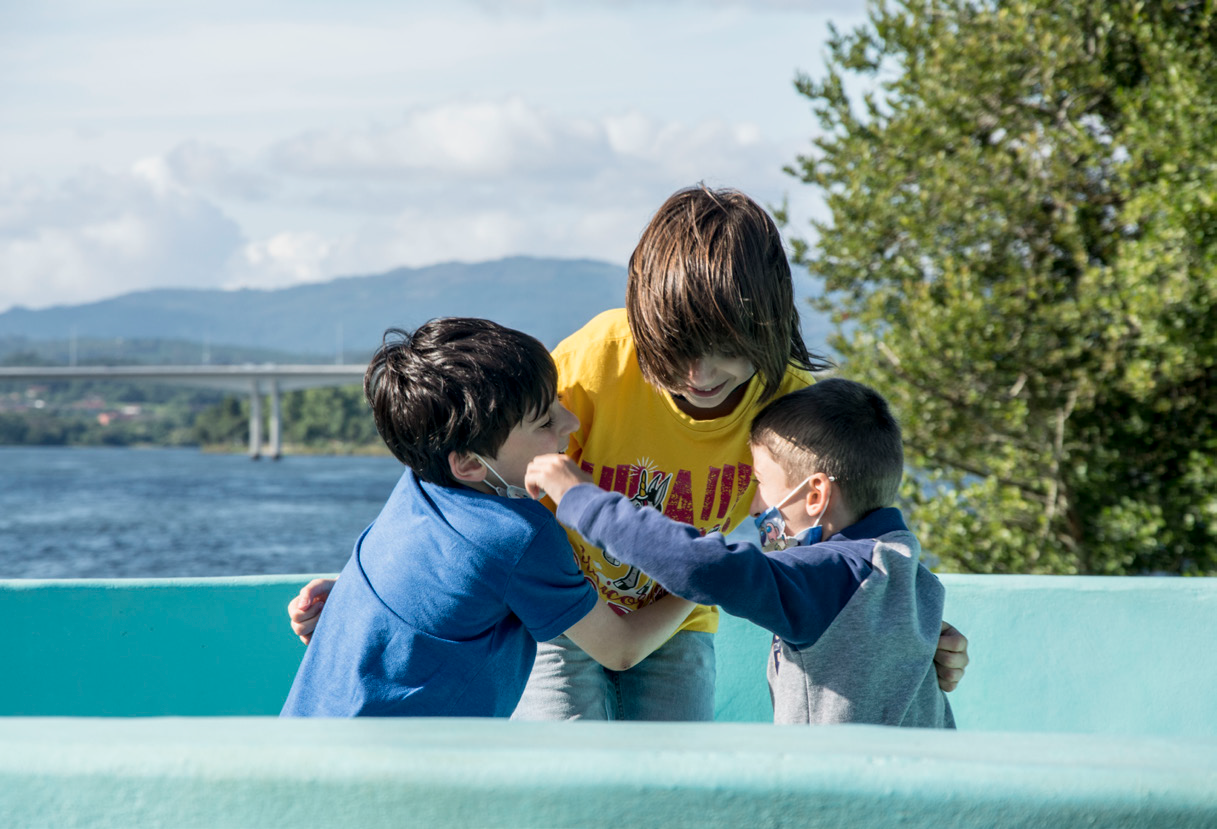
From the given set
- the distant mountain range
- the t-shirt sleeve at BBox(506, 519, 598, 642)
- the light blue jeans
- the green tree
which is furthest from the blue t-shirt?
the distant mountain range

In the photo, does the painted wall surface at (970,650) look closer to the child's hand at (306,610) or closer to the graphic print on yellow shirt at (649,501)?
the child's hand at (306,610)

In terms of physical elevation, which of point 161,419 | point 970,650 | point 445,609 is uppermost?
point 445,609

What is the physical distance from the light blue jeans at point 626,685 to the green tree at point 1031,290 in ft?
9.26

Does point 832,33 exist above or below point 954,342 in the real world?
above

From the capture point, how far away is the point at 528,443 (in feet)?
5.39

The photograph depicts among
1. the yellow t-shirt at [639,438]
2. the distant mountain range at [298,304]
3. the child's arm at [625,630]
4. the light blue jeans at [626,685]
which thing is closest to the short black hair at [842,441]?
the yellow t-shirt at [639,438]

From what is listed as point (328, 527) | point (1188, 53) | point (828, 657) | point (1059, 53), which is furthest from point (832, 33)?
point (328, 527)

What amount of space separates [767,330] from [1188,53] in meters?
3.57

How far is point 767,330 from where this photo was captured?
167 centimetres

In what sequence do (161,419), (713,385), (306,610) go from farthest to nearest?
(161,419)
(306,610)
(713,385)

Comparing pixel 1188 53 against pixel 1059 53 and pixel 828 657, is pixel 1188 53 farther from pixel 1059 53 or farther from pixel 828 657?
pixel 828 657

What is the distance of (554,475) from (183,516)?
22090 millimetres

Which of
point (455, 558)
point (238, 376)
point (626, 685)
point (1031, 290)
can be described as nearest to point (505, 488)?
point (455, 558)

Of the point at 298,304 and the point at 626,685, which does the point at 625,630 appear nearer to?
the point at 626,685
